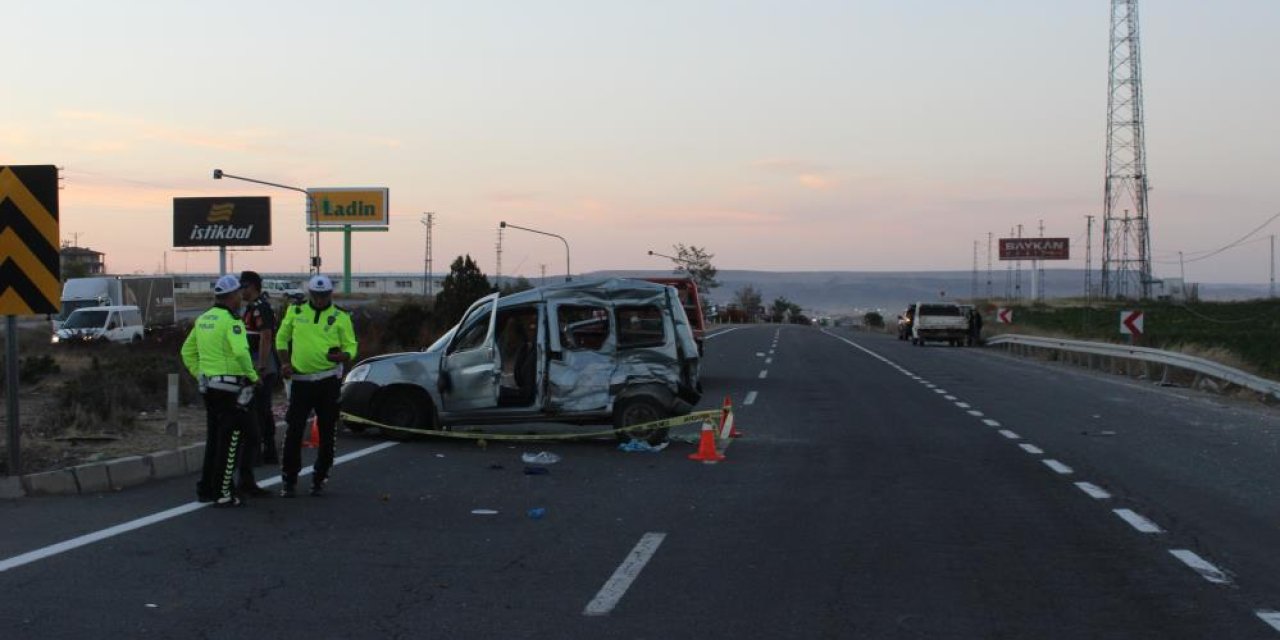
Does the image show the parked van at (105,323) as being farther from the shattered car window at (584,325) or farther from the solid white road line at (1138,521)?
the solid white road line at (1138,521)

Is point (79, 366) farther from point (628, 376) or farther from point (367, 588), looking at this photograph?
point (367, 588)

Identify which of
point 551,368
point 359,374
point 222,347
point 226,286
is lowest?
point 359,374

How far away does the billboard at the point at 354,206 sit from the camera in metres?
94.3

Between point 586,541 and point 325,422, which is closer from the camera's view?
point 586,541

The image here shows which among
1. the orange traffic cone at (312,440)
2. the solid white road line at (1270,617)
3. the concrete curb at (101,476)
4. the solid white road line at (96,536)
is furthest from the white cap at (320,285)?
the solid white road line at (1270,617)

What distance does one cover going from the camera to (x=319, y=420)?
1055 cm

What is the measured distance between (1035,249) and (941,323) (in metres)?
125

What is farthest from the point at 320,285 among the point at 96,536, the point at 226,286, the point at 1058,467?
the point at 1058,467

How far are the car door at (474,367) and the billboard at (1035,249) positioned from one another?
162 metres

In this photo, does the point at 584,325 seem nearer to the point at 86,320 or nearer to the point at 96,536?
the point at 96,536

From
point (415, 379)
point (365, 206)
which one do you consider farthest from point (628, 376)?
point (365, 206)

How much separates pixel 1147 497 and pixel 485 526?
5.68 metres

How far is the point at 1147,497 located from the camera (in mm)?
10594

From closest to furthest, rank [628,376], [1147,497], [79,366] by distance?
[1147,497]
[628,376]
[79,366]
